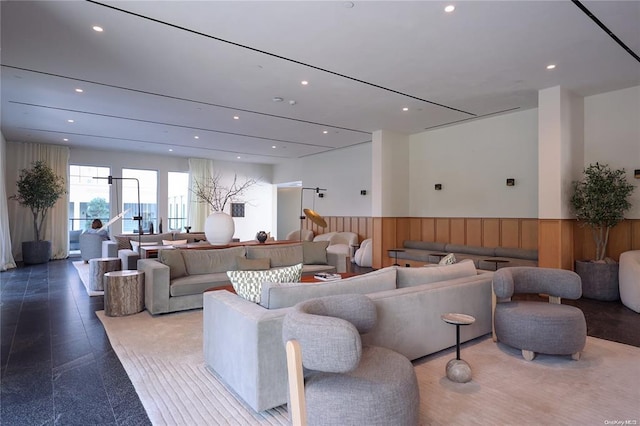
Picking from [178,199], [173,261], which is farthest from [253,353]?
[178,199]

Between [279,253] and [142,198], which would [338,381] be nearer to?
[279,253]

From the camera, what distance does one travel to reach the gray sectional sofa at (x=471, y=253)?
6.21 meters

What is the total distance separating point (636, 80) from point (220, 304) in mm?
6289

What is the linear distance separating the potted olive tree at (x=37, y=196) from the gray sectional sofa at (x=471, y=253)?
8.48m

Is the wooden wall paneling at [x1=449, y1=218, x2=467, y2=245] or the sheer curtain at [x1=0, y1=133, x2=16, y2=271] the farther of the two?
the wooden wall paneling at [x1=449, y1=218, x2=467, y2=245]

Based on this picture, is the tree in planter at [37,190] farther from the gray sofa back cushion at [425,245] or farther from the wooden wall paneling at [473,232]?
the wooden wall paneling at [473,232]

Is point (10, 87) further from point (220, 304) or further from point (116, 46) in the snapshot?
point (220, 304)

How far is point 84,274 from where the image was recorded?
288 inches

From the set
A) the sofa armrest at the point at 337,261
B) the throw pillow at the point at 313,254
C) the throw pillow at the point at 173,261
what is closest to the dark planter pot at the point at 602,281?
the sofa armrest at the point at 337,261

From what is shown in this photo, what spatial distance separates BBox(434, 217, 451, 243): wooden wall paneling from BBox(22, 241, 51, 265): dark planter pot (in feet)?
31.3

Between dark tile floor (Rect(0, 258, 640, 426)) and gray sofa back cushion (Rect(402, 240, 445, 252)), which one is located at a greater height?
gray sofa back cushion (Rect(402, 240, 445, 252))

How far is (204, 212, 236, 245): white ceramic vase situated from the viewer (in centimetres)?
555

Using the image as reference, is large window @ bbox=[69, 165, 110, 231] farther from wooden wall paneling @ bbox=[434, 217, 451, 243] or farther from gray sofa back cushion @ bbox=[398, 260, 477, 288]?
gray sofa back cushion @ bbox=[398, 260, 477, 288]

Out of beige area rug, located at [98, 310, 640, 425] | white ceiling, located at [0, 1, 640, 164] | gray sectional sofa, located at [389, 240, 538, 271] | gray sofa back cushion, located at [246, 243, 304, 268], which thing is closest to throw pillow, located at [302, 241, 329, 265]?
gray sofa back cushion, located at [246, 243, 304, 268]
